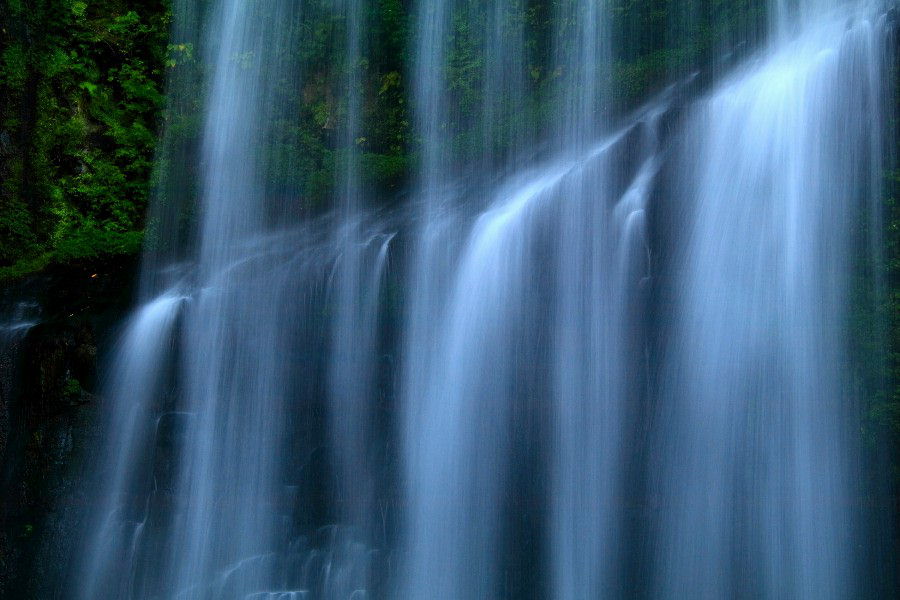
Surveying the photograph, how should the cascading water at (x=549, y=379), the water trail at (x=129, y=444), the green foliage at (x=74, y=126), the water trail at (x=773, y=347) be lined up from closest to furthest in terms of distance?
1. the water trail at (x=773, y=347)
2. the cascading water at (x=549, y=379)
3. the water trail at (x=129, y=444)
4. the green foliage at (x=74, y=126)

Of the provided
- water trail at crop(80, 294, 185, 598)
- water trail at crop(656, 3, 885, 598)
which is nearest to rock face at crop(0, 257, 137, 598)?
water trail at crop(80, 294, 185, 598)

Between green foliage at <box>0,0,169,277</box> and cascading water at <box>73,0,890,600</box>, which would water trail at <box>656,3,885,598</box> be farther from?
green foliage at <box>0,0,169,277</box>

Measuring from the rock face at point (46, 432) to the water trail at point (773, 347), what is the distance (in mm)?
5877

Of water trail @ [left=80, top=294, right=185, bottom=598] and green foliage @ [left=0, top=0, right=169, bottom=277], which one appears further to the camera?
green foliage @ [left=0, top=0, right=169, bottom=277]

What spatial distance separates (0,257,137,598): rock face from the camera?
7.92 m

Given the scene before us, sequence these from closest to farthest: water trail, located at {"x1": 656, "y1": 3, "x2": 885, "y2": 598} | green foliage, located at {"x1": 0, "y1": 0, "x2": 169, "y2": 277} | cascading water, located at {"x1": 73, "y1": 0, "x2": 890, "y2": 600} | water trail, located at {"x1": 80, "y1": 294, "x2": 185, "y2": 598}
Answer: water trail, located at {"x1": 656, "y1": 3, "x2": 885, "y2": 598}
cascading water, located at {"x1": 73, "y1": 0, "x2": 890, "y2": 600}
water trail, located at {"x1": 80, "y1": 294, "x2": 185, "y2": 598}
green foliage, located at {"x1": 0, "y1": 0, "x2": 169, "y2": 277}

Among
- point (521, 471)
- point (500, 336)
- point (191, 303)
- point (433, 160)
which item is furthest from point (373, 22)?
point (521, 471)

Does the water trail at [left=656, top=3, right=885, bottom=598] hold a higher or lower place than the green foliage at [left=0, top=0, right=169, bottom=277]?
lower

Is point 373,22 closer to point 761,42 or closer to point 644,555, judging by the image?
point 761,42

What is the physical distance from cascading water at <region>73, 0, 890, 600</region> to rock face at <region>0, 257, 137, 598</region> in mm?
284

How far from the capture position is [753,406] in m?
6.62

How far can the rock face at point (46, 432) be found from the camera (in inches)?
312

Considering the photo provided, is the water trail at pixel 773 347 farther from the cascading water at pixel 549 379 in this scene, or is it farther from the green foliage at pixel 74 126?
the green foliage at pixel 74 126

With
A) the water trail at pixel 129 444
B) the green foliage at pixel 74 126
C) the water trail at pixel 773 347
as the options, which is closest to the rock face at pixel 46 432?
the water trail at pixel 129 444
